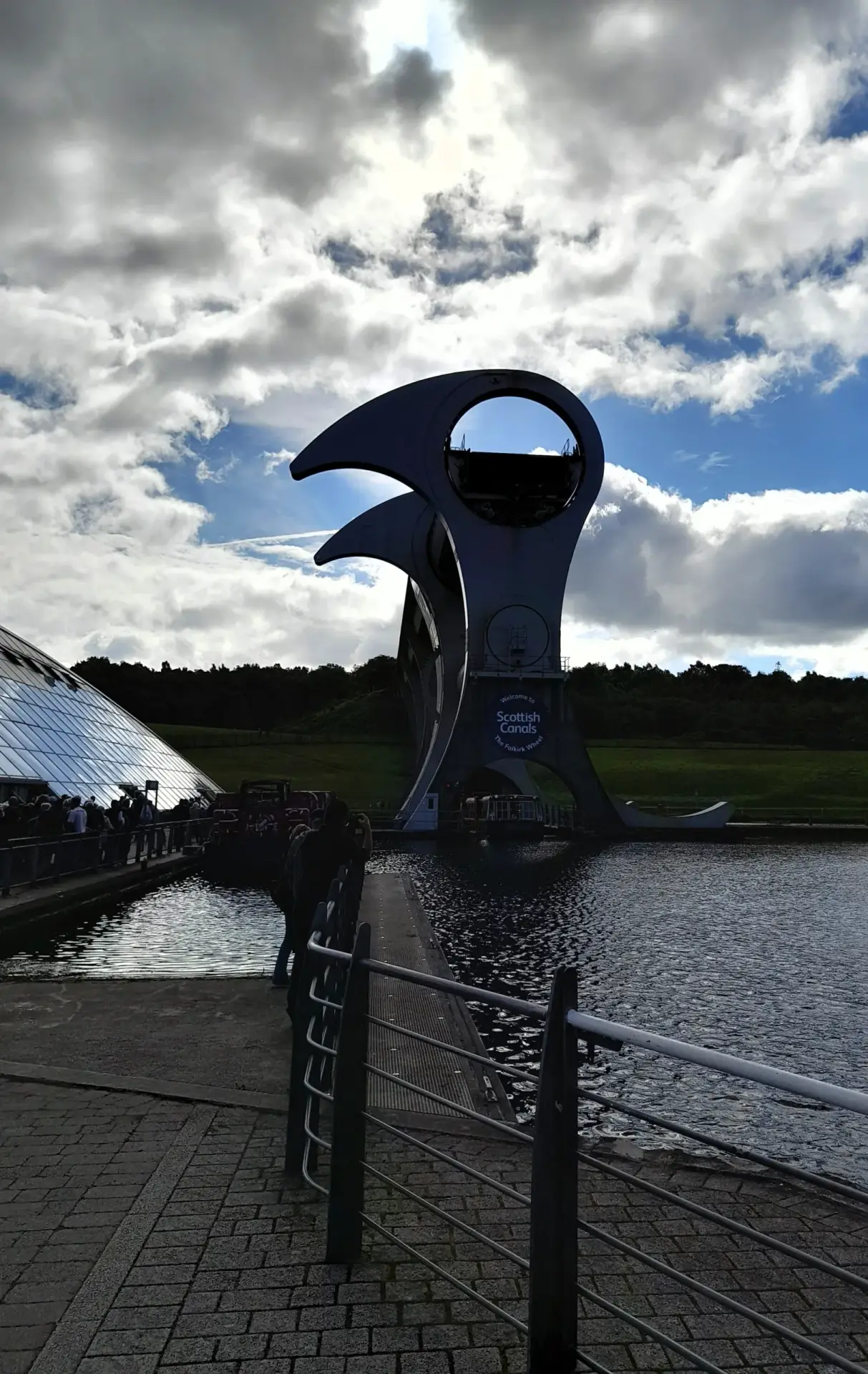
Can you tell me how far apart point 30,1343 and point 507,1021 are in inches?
273

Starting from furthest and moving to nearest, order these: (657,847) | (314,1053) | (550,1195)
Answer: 1. (657,847)
2. (314,1053)
3. (550,1195)

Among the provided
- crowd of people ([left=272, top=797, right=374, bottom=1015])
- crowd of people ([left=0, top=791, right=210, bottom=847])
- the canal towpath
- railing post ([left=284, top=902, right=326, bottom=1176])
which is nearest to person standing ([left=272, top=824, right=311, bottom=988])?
crowd of people ([left=272, top=797, right=374, bottom=1015])

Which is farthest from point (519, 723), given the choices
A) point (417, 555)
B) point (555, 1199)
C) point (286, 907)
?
point (555, 1199)

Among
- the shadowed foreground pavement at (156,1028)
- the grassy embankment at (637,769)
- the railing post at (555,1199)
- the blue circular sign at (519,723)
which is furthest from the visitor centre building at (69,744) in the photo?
the railing post at (555,1199)

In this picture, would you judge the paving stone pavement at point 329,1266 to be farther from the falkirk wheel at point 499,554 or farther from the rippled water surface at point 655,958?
the falkirk wheel at point 499,554

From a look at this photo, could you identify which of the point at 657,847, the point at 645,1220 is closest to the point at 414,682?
the point at 657,847

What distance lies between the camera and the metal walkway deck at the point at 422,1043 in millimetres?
6766

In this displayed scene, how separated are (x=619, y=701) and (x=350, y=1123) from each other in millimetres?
126906

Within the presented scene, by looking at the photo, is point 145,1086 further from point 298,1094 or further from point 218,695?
point 218,695

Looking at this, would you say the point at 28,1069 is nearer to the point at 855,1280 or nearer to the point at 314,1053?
the point at 314,1053

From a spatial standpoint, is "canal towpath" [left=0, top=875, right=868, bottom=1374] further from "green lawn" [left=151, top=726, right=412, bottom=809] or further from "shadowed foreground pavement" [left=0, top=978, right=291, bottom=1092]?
"green lawn" [left=151, top=726, right=412, bottom=809]

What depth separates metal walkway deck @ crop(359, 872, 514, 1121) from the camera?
6.77 metres

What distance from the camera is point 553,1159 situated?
329cm

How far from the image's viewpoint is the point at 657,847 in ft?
129
